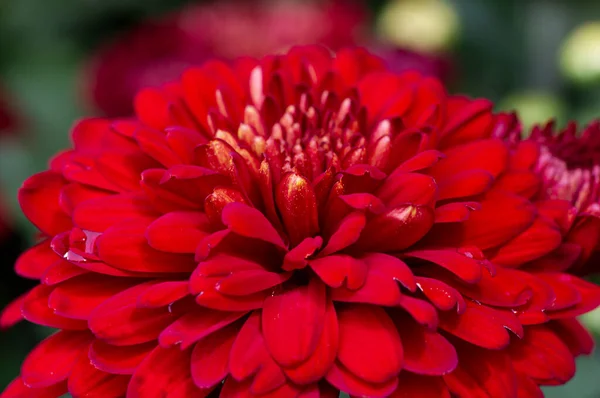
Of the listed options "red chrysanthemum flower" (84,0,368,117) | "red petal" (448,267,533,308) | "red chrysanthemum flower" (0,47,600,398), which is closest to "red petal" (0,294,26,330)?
"red chrysanthemum flower" (0,47,600,398)

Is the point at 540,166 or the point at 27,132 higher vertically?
the point at 540,166

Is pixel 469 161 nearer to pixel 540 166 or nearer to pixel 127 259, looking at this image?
pixel 540 166

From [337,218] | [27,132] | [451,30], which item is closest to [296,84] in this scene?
[337,218]

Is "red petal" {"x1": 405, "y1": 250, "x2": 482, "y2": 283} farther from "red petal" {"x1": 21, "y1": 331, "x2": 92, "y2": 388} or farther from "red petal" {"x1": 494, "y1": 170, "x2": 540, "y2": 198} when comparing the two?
"red petal" {"x1": 21, "y1": 331, "x2": 92, "y2": 388}

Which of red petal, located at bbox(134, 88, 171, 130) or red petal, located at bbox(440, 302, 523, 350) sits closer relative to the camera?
red petal, located at bbox(440, 302, 523, 350)

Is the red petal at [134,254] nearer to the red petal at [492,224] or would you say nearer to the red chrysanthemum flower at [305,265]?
the red chrysanthemum flower at [305,265]

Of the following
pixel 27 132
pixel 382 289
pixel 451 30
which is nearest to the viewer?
pixel 382 289

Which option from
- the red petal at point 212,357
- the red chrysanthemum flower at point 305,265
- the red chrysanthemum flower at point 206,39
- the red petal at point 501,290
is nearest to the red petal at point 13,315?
the red chrysanthemum flower at point 305,265
